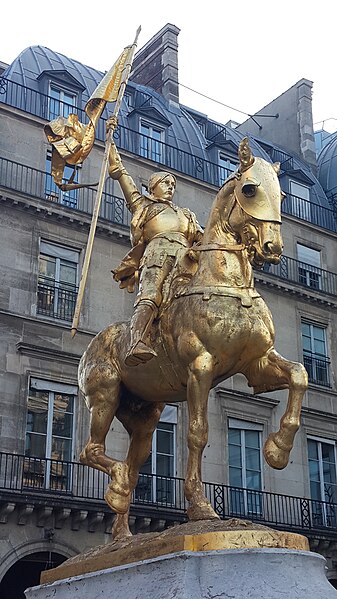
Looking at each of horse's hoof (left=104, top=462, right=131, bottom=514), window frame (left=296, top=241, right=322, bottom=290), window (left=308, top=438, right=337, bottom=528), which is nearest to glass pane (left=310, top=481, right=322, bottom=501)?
window (left=308, top=438, right=337, bottom=528)

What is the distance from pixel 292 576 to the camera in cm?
513

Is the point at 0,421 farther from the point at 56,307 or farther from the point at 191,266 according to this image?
the point at 191,266

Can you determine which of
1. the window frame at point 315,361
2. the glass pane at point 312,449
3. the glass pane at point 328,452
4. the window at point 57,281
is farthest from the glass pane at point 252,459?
the window at point 57,281

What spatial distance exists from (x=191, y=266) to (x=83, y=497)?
14.1 metres

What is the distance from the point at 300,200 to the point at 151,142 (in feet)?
19.3

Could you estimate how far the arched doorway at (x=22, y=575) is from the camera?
2042 cm

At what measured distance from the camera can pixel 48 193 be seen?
2297 centimetres

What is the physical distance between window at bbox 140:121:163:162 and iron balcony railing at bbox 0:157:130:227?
2341 millimetres

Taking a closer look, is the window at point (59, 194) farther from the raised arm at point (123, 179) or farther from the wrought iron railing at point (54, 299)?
the raised arm at point (123, 179)

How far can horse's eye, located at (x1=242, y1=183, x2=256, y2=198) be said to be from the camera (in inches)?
249

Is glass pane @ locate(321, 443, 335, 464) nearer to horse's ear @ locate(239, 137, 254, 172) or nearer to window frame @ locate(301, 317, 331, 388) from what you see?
window frame @ locate(301, 317, 331, 388)

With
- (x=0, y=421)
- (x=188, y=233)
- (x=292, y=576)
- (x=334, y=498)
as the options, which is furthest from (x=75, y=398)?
(x=292, y=576)

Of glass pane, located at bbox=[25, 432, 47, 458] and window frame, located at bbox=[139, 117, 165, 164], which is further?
window frame, located at bbox=[139, 117, 165, 164]

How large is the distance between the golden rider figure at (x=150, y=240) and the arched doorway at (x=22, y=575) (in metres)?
14.3
